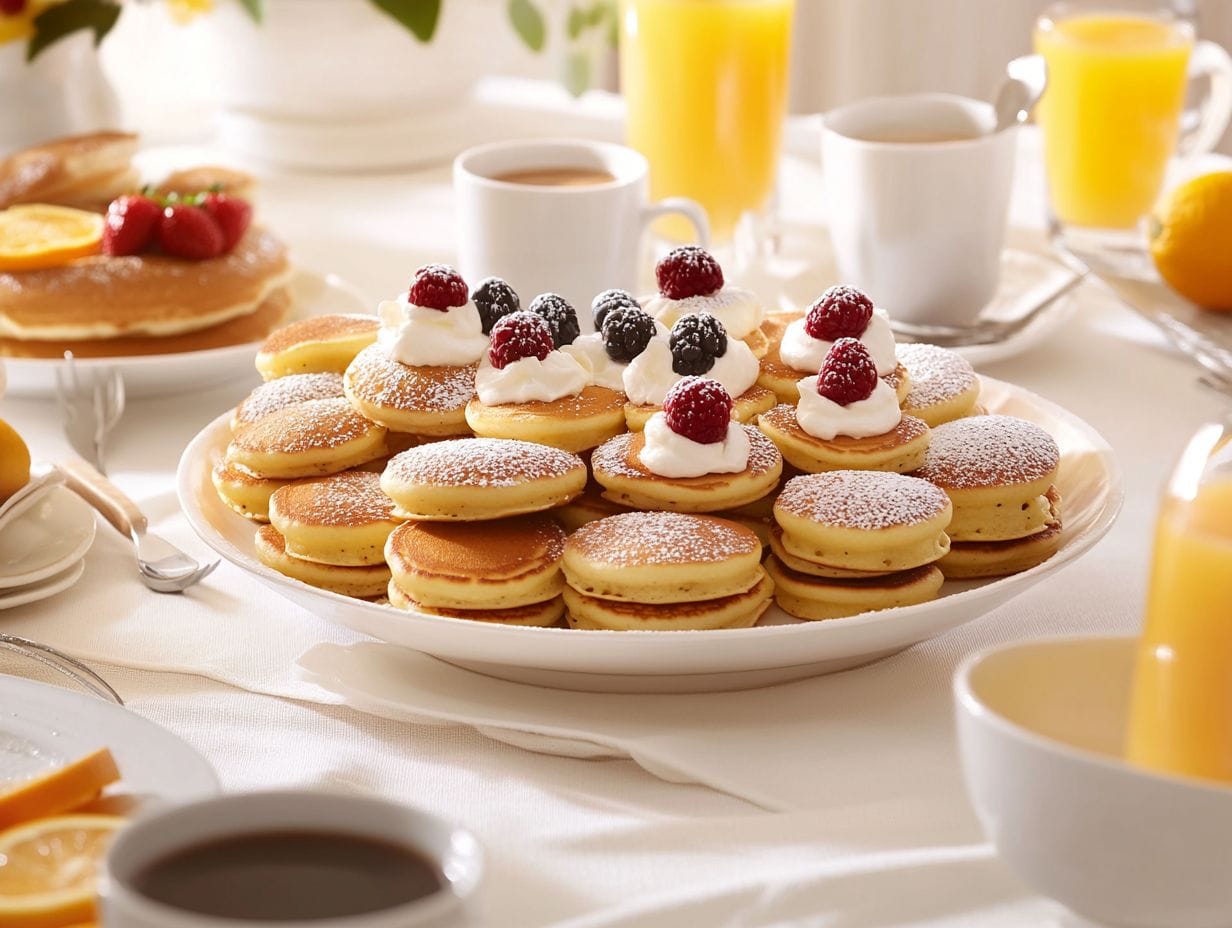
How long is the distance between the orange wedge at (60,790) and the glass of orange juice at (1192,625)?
52 cm

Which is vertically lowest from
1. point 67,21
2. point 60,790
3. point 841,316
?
point 60,790

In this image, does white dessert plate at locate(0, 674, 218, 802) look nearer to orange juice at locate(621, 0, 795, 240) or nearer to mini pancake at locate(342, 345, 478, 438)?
mini pancake at locate(342, 345, 478, 438)

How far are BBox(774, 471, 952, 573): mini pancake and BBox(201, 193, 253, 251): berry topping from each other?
36.0 inches

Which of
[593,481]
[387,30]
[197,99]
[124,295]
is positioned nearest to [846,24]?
[197,99]

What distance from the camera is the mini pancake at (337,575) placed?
3.60 feet

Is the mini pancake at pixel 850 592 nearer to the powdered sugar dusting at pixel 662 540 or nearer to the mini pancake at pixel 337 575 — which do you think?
the powdered sugar dusting at pixel 662 540

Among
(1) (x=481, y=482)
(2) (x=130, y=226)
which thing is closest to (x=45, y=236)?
(2) (x=130, y=226)

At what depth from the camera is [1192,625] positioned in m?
0.70

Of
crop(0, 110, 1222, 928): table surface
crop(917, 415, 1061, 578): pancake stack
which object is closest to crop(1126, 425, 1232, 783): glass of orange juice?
crop(0, 110, 1222, 928): table surface

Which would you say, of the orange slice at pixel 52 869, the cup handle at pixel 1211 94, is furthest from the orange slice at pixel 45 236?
the cup handle at pixel 1211 94

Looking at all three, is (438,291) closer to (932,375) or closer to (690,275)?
(690,275)

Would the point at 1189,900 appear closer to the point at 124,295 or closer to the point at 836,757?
the point at 836,757

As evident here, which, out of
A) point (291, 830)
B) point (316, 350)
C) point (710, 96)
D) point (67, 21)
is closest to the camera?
point (291, 830)

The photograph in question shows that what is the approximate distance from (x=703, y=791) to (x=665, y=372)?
13.6 inches
